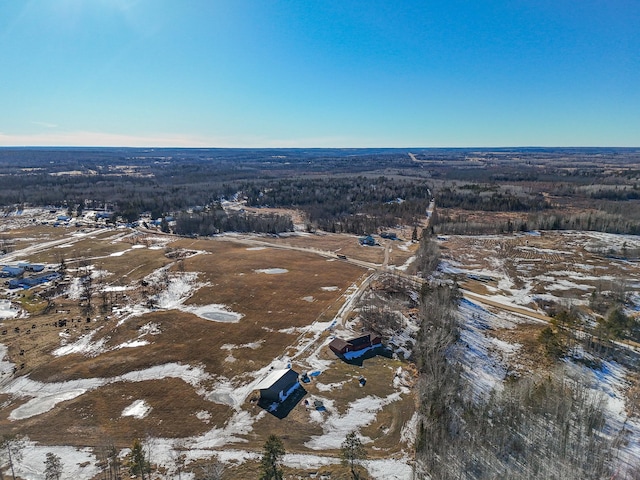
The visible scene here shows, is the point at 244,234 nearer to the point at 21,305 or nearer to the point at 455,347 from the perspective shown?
the point at 21,305

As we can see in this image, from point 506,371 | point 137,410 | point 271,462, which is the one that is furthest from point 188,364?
point 506,371

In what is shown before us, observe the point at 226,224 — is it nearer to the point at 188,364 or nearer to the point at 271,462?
the point at 188,364

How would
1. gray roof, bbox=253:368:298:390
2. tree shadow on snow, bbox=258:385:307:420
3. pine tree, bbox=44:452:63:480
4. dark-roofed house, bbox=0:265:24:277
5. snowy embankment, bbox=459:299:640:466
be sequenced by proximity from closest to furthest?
pine tree, bbox=44:452:63:480
snowy embankment, bbox=459:299:640:466
tree shadow on snow, bbox=258:385:307:420
gray roof, bbox=253:368:298:390
dark-roofed house, bbox=0:265:24:277

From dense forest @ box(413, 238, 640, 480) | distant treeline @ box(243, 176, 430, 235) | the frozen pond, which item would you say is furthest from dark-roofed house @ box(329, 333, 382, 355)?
distant treeline @ box(243, 176, 430, 235)

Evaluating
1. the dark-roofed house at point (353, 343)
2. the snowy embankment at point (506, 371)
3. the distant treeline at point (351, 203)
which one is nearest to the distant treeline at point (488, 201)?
the distant treeline at point (351, 203)

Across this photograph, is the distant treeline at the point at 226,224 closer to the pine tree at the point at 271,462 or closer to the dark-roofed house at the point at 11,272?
the dark-roofed house at the point at 11,272

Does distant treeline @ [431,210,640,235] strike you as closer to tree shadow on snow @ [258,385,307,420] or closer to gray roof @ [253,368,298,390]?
Answer: gray roof @ [253,368,298,390]
